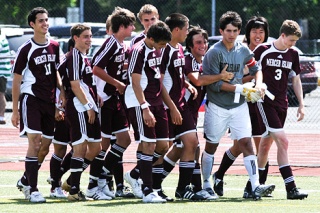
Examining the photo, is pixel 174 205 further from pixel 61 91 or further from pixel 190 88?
pixel 61 91

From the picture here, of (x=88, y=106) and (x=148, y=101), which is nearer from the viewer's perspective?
(x=148, y=101)

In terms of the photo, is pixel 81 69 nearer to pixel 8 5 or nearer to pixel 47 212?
pixel 47 212

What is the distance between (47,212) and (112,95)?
2.15 m

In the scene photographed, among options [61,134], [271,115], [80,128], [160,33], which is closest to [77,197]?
[80,128]

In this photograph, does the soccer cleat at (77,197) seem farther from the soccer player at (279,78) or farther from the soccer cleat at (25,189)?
the soccer player at (279,78)

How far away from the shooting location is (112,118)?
1162 cm

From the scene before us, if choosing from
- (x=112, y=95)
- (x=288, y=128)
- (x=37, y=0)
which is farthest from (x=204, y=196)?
(x=37, y=0)

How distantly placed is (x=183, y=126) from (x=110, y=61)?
1.20 meters

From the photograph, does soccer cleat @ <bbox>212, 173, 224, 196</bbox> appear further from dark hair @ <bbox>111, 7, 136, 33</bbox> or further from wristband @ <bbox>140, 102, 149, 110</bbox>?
dark hair @ <bbox>111, 7, 136, 33</bbox>

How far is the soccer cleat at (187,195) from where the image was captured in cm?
1112

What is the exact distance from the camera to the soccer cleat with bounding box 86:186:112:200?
11.3m

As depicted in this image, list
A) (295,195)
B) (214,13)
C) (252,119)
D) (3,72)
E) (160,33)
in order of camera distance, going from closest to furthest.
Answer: (160,33) < (295,195) < (252,119) < (3,72) < (214,13)

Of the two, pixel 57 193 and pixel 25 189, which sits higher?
pixel 25 189

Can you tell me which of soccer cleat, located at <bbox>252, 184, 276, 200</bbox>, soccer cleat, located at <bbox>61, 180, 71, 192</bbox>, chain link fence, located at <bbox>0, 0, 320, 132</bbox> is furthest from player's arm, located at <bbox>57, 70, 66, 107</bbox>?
chain link fence, located at <bbox>0, 0, 320, 132</bbox>
